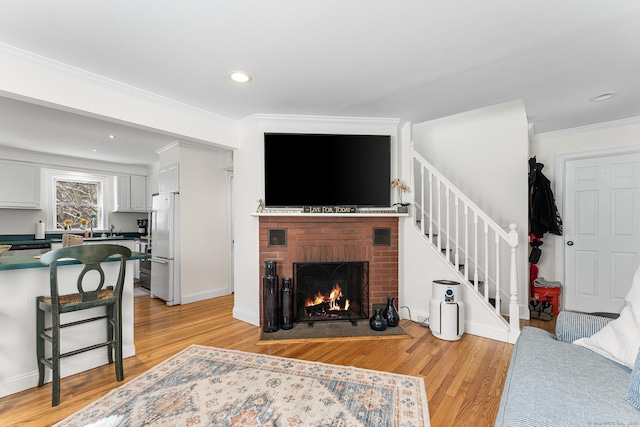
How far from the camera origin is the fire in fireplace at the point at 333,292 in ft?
11.0

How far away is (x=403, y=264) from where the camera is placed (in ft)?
11.4

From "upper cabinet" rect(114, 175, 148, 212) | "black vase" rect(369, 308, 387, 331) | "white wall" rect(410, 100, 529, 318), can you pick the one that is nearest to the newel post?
"white wall" rect(410, 100, 529, 318)

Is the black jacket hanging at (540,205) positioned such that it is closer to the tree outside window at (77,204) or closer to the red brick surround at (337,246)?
the red brick surround at (337,246)

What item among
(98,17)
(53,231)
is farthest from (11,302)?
(53,231)

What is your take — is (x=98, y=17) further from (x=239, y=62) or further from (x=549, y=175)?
(x=549, y=175)

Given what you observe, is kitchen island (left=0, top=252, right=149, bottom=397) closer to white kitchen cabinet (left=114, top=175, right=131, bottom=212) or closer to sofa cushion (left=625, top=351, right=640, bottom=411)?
sofa cushion (left=625, top=351, right=640, bottom=411)

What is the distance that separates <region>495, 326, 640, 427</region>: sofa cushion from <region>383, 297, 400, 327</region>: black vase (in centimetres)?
170

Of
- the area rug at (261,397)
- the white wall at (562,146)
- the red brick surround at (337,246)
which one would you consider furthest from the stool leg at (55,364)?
the white wall at (562,146)

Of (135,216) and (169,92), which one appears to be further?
(135,216)

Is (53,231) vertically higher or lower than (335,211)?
lower

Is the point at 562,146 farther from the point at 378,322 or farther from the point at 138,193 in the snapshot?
the point at 138,193

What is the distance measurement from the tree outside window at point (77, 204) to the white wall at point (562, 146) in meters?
7.53

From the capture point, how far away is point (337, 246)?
3299 mm

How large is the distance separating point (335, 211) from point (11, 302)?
8.77ft
